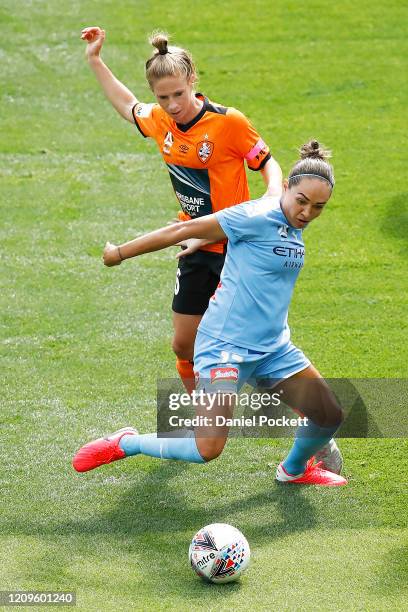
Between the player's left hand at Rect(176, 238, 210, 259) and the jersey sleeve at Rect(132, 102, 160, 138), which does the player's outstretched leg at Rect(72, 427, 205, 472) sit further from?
the jersey sleeve at Rect(132, 102, 160, 138)

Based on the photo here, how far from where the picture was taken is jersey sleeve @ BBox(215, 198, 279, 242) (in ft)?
19.5

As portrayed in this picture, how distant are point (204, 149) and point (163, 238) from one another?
0.87 metres

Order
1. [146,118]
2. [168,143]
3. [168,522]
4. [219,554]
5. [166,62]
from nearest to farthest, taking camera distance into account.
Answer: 1. [219,554]
2. [166,62]
3. [168,522]
4. [168,143]
5. [146,118]

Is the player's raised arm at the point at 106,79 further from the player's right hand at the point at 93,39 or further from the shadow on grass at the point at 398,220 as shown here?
the shadow on grass at the point at 398,220

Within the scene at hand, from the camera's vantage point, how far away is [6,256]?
1027 cm

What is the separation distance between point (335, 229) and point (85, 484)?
4.90 m

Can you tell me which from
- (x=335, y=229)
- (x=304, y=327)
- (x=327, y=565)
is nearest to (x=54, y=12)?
(x=335, y=229)

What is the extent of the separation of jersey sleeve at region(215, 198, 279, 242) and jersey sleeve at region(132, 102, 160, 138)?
1.16m

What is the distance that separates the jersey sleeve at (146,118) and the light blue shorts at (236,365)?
5.01 ft

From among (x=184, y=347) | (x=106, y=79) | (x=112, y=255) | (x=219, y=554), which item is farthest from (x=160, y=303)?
(x=219, y=554)

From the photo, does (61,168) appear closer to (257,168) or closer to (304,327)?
(304,327)

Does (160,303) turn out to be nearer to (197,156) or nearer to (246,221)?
(197,156)

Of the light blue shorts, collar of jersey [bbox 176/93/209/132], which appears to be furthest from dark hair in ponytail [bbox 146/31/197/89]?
the light blue shorts

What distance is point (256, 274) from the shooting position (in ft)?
19.7
